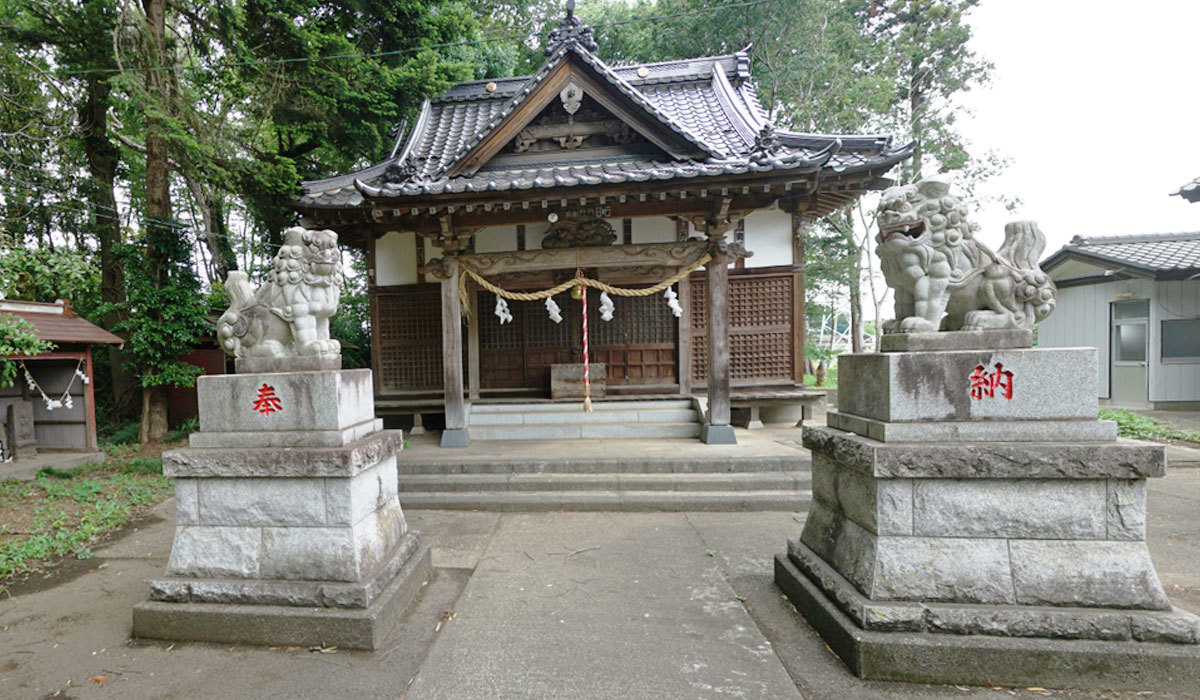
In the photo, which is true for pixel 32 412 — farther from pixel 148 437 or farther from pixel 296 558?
pixel 296 558

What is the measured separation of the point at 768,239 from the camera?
8.70m

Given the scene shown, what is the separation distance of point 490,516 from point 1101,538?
16.0 ft

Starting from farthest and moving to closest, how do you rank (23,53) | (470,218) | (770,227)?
1. (23,53)
2. (770,227)
3. (470,218)

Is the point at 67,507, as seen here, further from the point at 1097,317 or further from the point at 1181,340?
the point at 1181,340

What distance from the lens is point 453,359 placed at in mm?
7254

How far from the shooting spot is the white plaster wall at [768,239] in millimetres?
8625

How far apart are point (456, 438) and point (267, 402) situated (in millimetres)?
4248

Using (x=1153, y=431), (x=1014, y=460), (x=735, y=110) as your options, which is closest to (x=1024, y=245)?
(x=1014, y=460)

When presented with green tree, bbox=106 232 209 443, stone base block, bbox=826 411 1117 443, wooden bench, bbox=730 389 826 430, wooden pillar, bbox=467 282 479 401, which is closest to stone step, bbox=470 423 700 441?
wooden bench, bbox=730 389 826 430

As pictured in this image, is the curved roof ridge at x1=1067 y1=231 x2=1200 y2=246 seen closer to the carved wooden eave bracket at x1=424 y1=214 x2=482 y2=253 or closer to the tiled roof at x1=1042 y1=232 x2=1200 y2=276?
the tiled roof at x1=1042 y1=232 x2=1200 y2=276

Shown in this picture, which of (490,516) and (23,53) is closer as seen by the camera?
(490,516)

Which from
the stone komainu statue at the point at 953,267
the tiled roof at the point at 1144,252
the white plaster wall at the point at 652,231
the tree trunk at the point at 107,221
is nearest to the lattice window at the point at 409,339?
the white plaster wall at the point at 652,231

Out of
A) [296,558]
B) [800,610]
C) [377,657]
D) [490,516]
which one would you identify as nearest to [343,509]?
[296,558]

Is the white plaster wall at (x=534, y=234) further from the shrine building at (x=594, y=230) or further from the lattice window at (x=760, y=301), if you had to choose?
the lattice window at (x=760, y=301)
